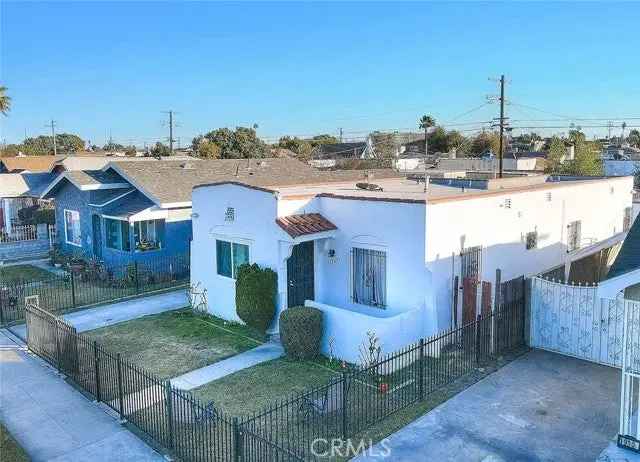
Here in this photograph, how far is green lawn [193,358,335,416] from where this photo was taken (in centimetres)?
1037

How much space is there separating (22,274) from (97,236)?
11.0 ft

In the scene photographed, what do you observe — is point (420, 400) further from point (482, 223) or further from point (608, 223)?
point (608, 223)

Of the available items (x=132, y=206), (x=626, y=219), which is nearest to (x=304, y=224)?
(x=132, y=206)

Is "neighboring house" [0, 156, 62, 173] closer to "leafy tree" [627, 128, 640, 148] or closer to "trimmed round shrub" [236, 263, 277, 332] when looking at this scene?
"trimmed round shrub" [236, 263, 277, 332]

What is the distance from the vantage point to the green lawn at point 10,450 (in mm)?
8500

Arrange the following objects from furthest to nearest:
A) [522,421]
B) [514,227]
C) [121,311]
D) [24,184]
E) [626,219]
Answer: [24,184] < [626,219] < [121,311] < [514,227] < [522,421]

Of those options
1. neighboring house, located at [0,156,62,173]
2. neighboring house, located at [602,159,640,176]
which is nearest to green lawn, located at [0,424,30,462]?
neighboring house, located at [0,156,62,173]

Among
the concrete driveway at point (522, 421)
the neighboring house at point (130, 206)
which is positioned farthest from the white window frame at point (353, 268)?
the neighboring house at point (130, 206)

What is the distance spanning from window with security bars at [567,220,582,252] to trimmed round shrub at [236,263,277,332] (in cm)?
1010

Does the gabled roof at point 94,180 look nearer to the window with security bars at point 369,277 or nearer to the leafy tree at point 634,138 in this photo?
the window with security bars at point 369,277

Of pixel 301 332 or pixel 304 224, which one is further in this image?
pixel 304 224

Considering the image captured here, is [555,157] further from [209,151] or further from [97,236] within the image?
[209,151]

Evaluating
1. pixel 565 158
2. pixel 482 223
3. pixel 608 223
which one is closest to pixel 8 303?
pixel 482 223

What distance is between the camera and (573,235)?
59.8ft
